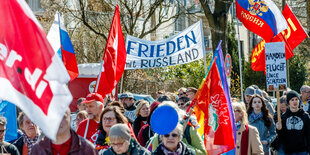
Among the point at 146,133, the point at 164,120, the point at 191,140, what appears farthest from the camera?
the point at 146,133

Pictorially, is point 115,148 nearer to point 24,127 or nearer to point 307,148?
point 24,127

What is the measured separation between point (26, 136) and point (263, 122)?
428cm

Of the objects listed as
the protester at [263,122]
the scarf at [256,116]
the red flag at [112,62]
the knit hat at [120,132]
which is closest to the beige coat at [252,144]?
the protester at [263,122]

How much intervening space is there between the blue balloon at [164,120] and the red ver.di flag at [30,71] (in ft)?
6.45

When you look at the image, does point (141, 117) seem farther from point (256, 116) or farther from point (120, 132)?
point (120, 132)

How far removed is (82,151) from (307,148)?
6.33 m

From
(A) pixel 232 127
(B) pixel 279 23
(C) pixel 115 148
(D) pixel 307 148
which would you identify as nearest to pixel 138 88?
(B) pixel 279 23

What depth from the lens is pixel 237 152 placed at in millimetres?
8078

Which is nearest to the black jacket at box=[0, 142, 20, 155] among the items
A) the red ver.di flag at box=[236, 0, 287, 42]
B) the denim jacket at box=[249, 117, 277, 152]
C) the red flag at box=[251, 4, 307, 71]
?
the denim jacket at box=[249, 117, 277, 152]

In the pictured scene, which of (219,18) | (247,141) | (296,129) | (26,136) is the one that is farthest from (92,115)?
(219,18)

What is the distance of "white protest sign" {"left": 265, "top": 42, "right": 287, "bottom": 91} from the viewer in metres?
Result: 9.93

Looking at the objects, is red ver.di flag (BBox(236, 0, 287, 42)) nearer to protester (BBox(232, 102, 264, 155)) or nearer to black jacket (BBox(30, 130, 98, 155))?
protester (BBox(232, 102, 264, 155))

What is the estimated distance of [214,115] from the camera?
7.10 m

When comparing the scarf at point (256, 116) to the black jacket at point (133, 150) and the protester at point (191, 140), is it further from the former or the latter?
the black jacket at point (133, 150)
